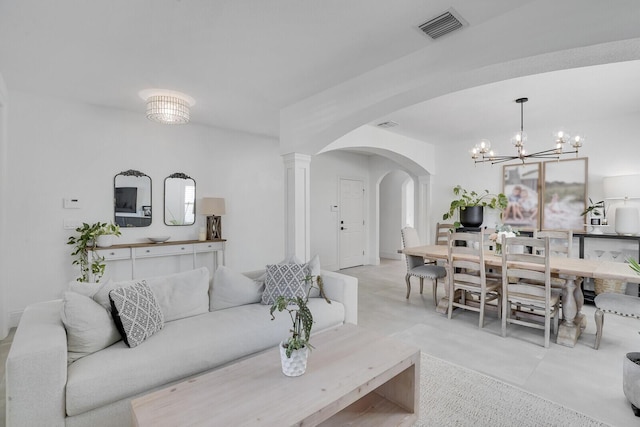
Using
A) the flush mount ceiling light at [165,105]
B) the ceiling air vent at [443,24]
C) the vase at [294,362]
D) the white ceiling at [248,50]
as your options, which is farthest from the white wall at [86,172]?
the ceiling air vent at [443,24]

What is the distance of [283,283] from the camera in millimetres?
2668

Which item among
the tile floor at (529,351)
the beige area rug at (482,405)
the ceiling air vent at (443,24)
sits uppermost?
the ceiling air vent at (443,24)

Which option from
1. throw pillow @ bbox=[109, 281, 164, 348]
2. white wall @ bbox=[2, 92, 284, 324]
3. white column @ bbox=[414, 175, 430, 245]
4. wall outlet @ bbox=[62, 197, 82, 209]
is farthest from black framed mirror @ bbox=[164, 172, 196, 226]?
white column @ bbox=[414, 175, 430, 245]

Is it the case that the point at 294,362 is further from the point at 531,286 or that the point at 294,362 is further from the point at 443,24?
the point at 531,286

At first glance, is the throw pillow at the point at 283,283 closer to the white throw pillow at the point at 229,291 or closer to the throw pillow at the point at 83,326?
the white throw pillow at the point at 229,291

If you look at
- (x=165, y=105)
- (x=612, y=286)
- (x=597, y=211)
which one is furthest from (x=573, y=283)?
(x=165, y=105)

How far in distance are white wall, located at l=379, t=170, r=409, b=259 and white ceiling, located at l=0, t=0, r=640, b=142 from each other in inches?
160

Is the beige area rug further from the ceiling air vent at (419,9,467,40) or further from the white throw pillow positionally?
the ceiling air vent at (419,9,467,40)

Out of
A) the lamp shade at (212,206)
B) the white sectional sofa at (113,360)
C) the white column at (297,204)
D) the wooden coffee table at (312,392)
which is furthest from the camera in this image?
the lamp shade at (212,206)

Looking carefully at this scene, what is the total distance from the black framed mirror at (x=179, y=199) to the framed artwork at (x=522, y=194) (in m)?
4.97

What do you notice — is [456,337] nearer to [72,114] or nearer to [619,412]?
[619,412]

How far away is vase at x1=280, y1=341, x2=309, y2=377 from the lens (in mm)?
1566

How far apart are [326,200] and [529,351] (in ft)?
14.2

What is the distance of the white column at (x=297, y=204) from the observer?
3.94m
